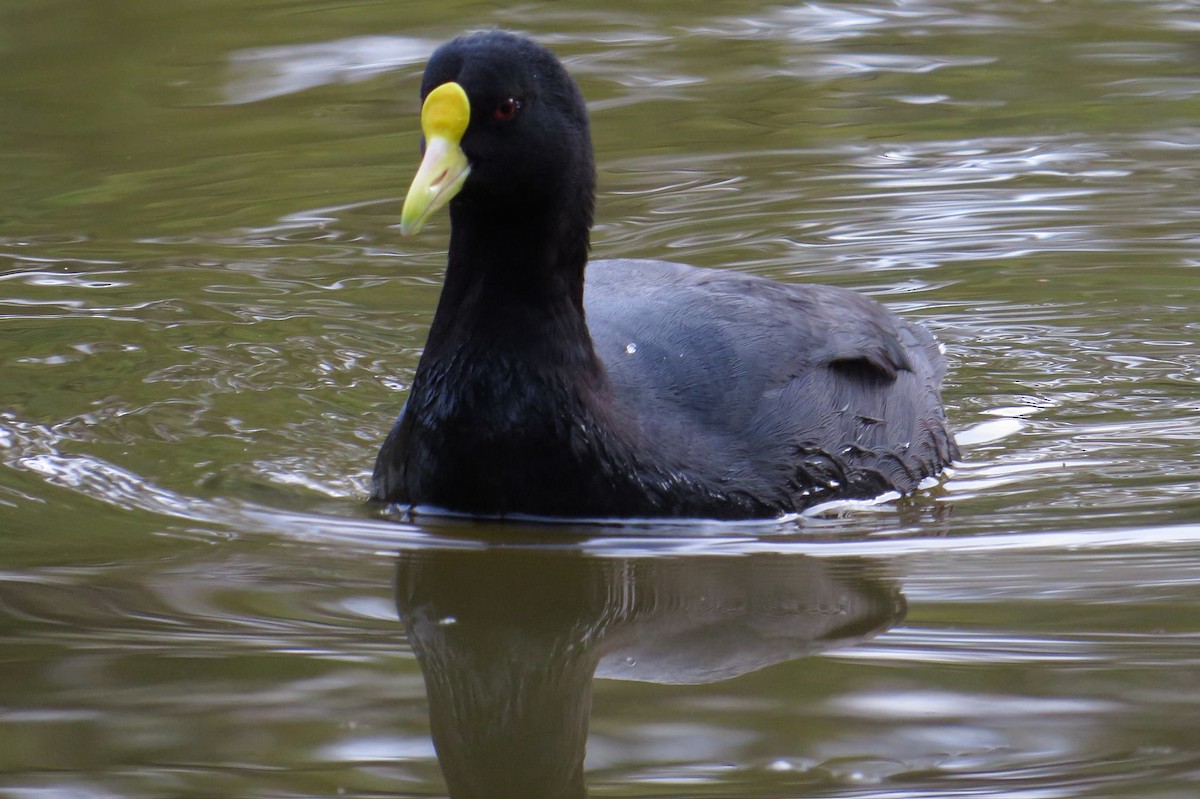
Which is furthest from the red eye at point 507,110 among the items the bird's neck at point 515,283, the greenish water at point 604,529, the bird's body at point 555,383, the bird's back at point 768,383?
the greenish water at point 604,529

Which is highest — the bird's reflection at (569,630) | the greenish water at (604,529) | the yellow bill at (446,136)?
the yellow bill at (446,136)

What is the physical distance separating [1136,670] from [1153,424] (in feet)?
7.21

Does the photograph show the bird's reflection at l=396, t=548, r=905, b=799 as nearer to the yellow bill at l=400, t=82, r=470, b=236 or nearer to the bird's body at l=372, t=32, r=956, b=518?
the bird's body at l=372, t=32, r=956, b=518

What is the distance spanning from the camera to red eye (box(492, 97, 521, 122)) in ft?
15.1

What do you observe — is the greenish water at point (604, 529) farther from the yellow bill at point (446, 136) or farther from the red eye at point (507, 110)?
the red eye at point (507, 110)

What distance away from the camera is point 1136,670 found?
3.71 m

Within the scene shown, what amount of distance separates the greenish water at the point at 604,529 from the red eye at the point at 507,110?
102 centimetres

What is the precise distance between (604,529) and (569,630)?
65 centimetres

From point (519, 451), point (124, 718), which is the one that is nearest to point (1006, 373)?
point (519, 451)

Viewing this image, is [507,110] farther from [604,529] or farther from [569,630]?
[569,630]

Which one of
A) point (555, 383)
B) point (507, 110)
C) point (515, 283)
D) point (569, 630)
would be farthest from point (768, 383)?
point (569, 630)

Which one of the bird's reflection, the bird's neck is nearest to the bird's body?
the bird's neck

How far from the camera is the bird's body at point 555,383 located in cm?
464

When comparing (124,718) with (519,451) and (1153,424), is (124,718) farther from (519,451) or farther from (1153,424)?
(1153,424)
